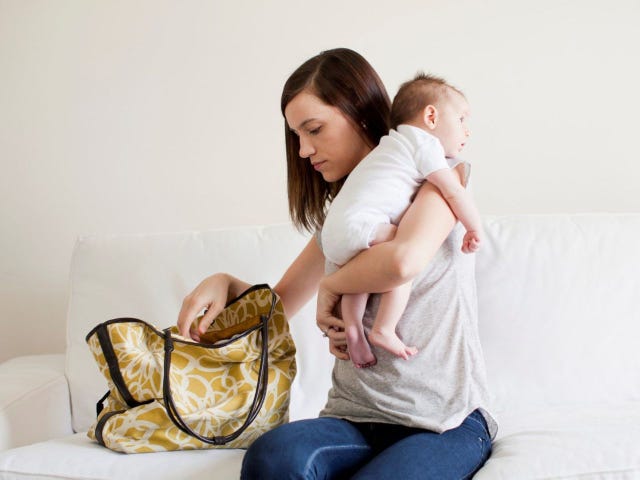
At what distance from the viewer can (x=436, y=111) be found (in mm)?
1338

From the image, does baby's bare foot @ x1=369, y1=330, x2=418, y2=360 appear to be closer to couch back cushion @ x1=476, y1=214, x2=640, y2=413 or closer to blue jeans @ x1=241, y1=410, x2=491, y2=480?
blue jeans @ x1=241, y1=410, x2=491, y2=480

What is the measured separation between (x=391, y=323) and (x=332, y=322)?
0.16 metres

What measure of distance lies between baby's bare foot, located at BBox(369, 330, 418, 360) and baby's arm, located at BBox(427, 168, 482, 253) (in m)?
0.20

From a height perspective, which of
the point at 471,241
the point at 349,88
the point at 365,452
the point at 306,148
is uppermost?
the point at 349,88

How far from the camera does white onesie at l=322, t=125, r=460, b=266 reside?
1246 mm

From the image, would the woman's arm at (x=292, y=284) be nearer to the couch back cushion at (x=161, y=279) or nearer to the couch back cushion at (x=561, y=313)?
the couch back cushion at (x=161, y=279)

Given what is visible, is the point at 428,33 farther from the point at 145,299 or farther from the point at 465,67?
the point at 145,299

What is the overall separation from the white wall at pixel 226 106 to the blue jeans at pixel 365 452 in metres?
1.15

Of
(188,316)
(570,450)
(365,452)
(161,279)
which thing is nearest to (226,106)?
(161,279)

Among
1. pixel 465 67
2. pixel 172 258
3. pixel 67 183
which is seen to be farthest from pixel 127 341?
pixel 465 67

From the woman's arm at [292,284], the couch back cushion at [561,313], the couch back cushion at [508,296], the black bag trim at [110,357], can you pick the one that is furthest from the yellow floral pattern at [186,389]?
the couch back cushion at [561,313]

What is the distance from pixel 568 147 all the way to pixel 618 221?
390 mm

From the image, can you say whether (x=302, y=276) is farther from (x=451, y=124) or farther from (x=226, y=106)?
(x=226, y=106)

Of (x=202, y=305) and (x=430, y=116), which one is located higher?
(x=430, y=116)
